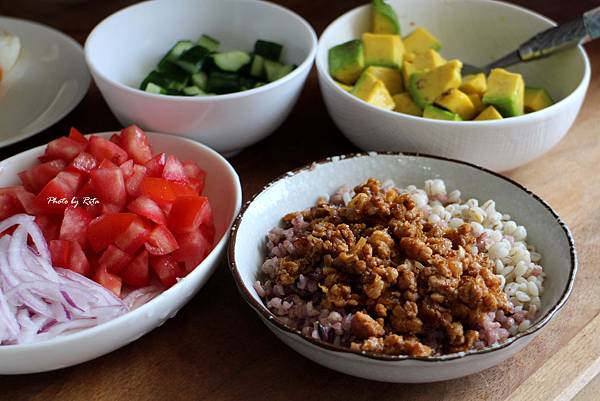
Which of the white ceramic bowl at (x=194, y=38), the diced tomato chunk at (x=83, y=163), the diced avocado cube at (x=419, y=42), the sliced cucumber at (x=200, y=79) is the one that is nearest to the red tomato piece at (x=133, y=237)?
the diced tomato chunk at (x=83, y=163)

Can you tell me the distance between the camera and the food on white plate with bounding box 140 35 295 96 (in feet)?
6.91

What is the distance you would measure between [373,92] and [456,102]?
0.23 m

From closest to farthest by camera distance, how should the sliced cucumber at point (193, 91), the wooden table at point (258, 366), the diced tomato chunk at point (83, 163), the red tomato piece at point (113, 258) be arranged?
the wooden table at point (258, 366) → the red tomato piece at point (113, 258) → the diced tomato chunk at point (83, 163) → the sliced cucumber at point (193, 91)

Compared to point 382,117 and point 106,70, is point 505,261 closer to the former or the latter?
point 382,117

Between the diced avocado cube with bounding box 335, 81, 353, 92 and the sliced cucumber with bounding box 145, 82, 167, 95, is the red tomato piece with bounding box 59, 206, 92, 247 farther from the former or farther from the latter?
the diced avocado cube with bounding box 335, 81, 353, 92

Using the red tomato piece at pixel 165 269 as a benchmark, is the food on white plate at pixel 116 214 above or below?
above

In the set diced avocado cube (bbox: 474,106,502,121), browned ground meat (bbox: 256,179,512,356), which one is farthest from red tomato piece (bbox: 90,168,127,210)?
diced avocado cube (bbox: 474,106,502,121)

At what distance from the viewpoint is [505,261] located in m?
1.57

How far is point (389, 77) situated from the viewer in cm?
210

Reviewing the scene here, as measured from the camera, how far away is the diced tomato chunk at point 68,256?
1510 mm

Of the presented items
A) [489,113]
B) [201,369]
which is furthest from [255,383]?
[489,113]

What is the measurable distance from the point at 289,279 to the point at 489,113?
79 centimetres

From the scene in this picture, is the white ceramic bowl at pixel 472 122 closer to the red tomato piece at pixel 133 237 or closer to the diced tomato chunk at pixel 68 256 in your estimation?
the red tomato piece at pixel 133 237

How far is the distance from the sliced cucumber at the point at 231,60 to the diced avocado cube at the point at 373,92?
0.37m
